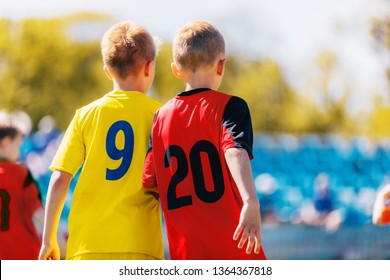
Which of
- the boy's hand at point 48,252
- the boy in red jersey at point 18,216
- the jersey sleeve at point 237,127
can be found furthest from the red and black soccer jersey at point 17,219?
the jersey sleeve at point 237,127

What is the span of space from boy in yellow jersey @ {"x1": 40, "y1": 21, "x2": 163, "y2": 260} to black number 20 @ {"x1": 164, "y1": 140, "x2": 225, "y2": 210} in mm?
238

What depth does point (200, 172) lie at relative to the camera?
4723 millimetres

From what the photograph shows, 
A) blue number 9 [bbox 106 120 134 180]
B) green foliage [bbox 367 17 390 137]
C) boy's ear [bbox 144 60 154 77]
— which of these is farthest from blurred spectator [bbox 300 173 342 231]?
green foliage [bbox 367 17 390 137]

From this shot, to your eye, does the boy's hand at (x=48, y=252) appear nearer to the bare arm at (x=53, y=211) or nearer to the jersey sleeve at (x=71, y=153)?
the bare arm at (x=53, y=211)

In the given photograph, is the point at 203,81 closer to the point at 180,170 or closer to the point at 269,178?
the point at 180,170

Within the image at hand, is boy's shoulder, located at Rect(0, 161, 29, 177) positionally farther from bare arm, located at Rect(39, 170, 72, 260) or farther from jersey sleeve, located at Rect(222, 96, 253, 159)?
jersey sleeve, located at Rect(222, 96, 253, 159)

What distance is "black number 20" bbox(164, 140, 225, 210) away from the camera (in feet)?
15.4

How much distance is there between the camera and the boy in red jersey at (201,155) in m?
4.65

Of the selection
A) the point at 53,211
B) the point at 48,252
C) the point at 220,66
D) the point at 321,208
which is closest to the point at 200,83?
the point at 220,66

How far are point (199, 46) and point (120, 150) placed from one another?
2.25 feet
